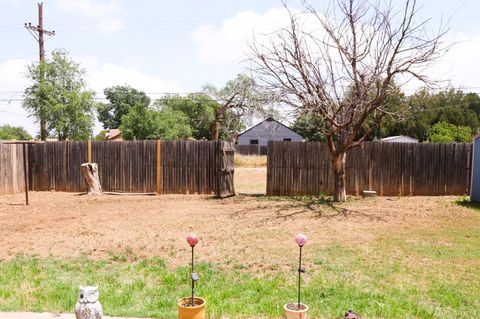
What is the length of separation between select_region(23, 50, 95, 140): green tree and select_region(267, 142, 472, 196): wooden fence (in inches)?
585

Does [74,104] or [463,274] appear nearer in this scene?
[463,274]

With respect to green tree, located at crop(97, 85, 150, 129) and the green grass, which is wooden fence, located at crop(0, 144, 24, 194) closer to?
the green grass

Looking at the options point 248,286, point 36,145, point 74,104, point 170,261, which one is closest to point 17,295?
point 170,261

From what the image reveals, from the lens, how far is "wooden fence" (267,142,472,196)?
13664 mm

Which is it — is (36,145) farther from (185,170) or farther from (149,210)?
(149,210)

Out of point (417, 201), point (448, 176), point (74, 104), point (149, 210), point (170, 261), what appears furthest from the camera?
point (74, 104)

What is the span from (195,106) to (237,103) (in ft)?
106

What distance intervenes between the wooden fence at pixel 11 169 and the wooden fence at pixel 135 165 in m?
0.53

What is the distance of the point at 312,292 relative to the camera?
486 centimetres

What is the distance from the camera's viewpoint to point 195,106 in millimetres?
56906

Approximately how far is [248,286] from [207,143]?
940 centimetres

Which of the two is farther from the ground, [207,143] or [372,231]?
[207,143]

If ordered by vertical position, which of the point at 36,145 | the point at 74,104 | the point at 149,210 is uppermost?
the point at 74,104

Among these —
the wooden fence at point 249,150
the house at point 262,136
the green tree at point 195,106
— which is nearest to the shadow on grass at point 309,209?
the wooden fence at point 249,150
